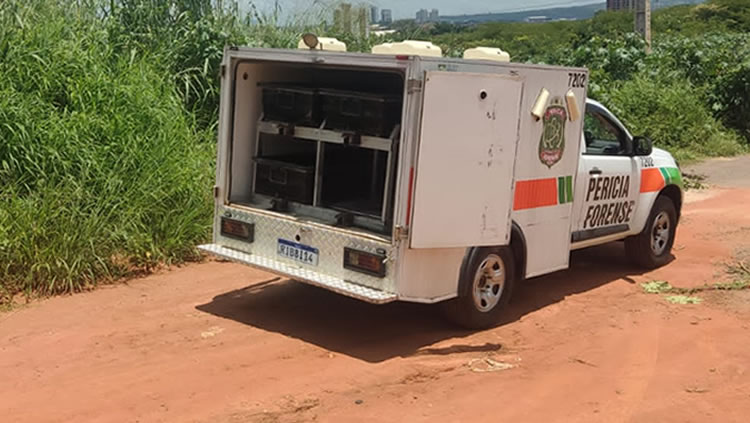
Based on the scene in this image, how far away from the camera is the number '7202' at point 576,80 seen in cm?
685

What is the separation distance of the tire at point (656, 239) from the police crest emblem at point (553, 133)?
6.94ft

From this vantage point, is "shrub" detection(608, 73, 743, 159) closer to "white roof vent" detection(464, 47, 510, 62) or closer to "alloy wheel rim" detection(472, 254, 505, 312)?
"white roof vent" detection(464, 47, 510, 62)

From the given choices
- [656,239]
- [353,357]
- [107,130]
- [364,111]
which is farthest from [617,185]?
[107,130]

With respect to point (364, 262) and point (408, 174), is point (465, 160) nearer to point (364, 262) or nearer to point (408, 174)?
point (408, 174)

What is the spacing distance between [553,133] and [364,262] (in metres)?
1.93

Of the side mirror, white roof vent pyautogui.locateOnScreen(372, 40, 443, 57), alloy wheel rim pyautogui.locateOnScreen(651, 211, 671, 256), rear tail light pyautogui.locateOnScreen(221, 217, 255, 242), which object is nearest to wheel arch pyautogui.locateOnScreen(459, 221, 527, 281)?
white roof vent pyautogui.locateOnScreen(372, 40, 443, 57)

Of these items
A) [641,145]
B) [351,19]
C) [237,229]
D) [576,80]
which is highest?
[351,19]

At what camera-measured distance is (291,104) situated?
673 centimetres

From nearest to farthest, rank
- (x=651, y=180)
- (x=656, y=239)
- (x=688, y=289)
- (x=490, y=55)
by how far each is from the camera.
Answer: (x=490, y=55), (x=688, y=289), (x=651, y=180), (x=656, y=239)

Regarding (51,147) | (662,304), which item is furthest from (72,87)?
(662,304)

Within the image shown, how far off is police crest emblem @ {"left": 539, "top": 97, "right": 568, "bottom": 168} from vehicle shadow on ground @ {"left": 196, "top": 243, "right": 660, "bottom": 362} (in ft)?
4.31

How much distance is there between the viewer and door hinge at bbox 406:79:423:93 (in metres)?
5.53

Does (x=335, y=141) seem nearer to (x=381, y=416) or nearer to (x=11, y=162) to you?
(x=381, y=416)

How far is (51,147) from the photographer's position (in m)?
7.93
